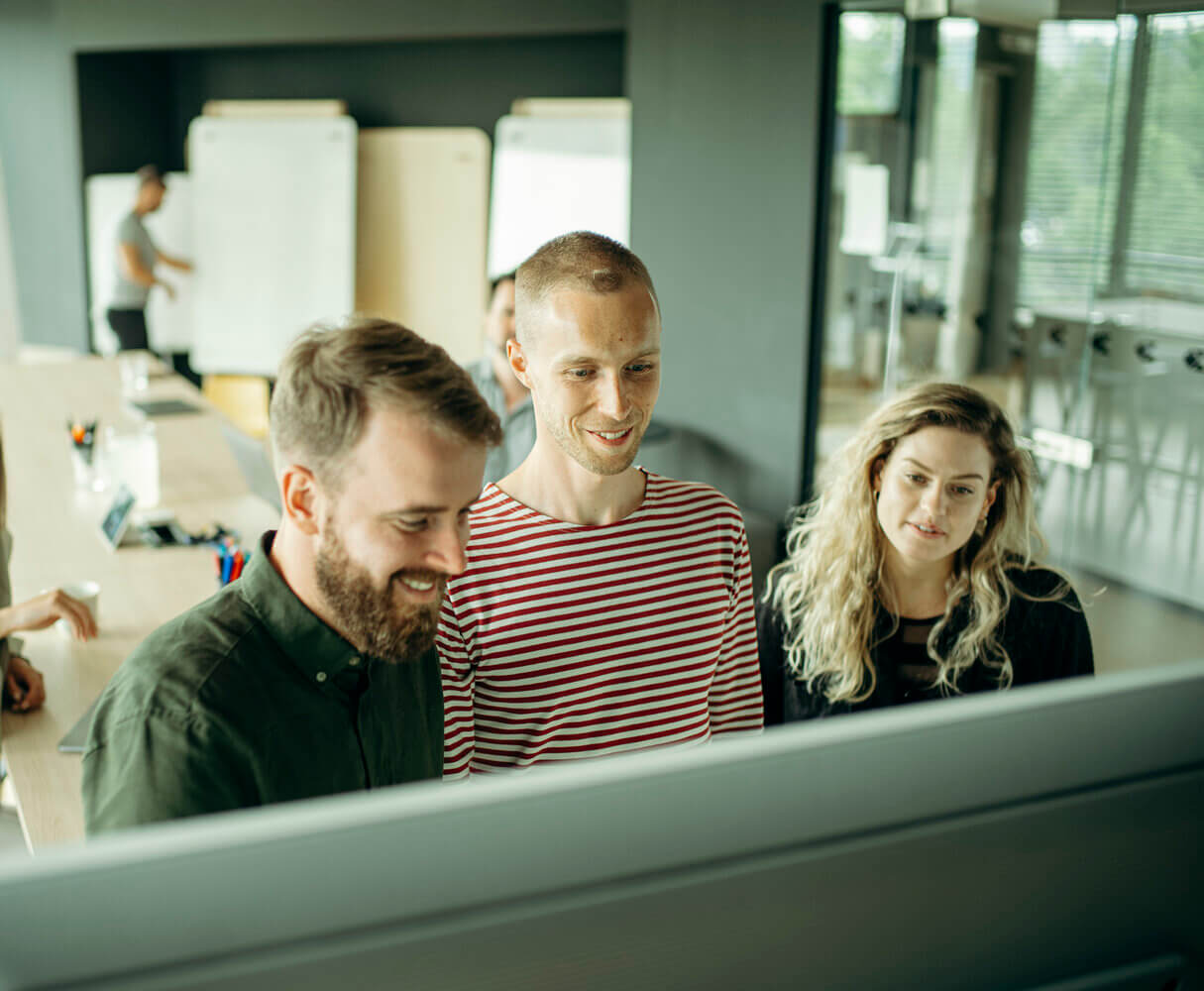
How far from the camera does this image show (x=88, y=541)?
Answer: 10.1 feet

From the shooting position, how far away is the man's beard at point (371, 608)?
1002mm

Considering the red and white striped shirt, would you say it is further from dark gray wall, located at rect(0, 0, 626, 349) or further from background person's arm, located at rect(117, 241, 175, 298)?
background person's arm, located at rect(117, 241, 175, 298)

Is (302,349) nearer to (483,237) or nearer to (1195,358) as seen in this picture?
(1195,358)

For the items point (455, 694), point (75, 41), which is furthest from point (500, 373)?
point (75, 41)

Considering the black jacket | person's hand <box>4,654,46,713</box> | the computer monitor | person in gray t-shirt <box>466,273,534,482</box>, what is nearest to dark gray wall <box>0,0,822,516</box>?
person in gray t-shirt <box>466,273,534,482</box>

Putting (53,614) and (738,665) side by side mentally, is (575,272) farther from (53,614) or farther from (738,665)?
(53,614)

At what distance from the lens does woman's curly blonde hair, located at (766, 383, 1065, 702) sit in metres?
1.73

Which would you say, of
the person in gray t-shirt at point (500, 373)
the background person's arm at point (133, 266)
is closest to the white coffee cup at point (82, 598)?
the person in gray t-shirt at point (500, 373)

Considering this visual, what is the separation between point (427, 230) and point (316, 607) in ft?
19.2

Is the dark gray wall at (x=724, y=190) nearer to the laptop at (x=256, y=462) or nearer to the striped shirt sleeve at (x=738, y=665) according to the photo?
the laptop at (x=256, y=462)

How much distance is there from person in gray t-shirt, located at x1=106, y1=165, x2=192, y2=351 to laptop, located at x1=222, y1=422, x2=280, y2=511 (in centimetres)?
422

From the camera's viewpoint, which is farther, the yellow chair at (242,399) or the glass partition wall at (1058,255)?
the yellow chair at (242,399)

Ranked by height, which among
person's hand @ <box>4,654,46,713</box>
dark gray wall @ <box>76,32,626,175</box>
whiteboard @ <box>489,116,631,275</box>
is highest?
dark gray wall @ <box>76,32,626,175</box>

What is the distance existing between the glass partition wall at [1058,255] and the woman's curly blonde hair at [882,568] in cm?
223
